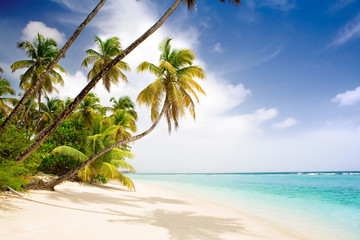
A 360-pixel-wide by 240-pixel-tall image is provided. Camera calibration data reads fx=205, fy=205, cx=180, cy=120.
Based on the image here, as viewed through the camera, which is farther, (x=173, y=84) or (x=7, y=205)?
(x=173, y=84)

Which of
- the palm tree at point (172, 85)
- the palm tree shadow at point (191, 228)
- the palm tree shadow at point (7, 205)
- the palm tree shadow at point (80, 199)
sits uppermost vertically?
the palm tree at point (172, 85)

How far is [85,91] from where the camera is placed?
5.79 metres

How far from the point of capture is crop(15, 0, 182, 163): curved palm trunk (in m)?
5.69

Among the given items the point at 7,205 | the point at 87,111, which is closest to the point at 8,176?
the point at 7,205

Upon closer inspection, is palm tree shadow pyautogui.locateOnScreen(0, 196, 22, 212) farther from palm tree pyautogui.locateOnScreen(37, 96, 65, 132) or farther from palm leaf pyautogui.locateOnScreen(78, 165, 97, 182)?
palm tree pyautogui.locateOnScreen(37, 96, 65, 132)

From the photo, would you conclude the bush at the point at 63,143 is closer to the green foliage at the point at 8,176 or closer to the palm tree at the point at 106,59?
the palm tree at the point at 106,59

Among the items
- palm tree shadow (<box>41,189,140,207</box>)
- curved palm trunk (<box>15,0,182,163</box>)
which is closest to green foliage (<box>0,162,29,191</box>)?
curved palm trunk (<box>15,0,182,163</box>)

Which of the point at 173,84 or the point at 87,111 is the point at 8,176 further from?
the point at 87,111

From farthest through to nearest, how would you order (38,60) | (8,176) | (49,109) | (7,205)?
(49,109) → (38,60) → (8,176) → (7,205)

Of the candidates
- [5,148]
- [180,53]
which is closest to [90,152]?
[5,148]

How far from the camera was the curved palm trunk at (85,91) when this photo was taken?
5.69 m

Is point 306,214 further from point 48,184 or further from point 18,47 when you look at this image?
point 18,47

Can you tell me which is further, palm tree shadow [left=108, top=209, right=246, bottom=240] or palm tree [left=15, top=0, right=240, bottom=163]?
palm tree [left=15, top=0, right=240, bottom=163]

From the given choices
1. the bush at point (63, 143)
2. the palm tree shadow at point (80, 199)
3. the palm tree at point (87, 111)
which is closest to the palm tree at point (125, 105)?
the palm tree at point (87, 111)
